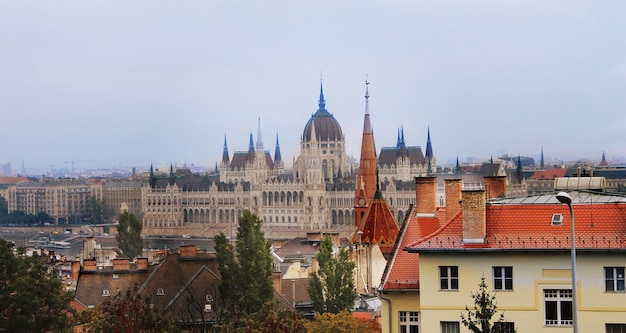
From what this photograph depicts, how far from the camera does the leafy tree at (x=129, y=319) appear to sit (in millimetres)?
25531

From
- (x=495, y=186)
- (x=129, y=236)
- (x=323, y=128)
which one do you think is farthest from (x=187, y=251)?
(x=323, y=128)

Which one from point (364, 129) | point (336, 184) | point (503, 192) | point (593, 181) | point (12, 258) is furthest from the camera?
point (336, 184)

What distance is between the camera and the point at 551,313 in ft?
61.0

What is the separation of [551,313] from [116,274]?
20.3m

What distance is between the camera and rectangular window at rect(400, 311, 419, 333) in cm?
2044

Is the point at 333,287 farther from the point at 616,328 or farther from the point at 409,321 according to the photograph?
the point at 616,328

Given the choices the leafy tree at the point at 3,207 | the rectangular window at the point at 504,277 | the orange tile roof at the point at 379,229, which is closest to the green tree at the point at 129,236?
the orange tile roof at the point at 379,229

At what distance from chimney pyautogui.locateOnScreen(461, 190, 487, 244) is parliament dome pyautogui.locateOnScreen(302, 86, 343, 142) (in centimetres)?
14382

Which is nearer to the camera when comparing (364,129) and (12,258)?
(12,258)

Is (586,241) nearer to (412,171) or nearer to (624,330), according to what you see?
(624,330)

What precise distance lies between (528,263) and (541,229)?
687 millimetres

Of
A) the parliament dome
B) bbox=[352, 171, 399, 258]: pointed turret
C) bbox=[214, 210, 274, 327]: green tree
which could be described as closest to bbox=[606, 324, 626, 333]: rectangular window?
bbox=[214, 210, 274, 327]: green tree

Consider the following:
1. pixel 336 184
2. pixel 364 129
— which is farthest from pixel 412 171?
pixel 364 129

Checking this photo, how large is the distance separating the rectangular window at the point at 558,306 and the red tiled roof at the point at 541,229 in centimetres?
71
